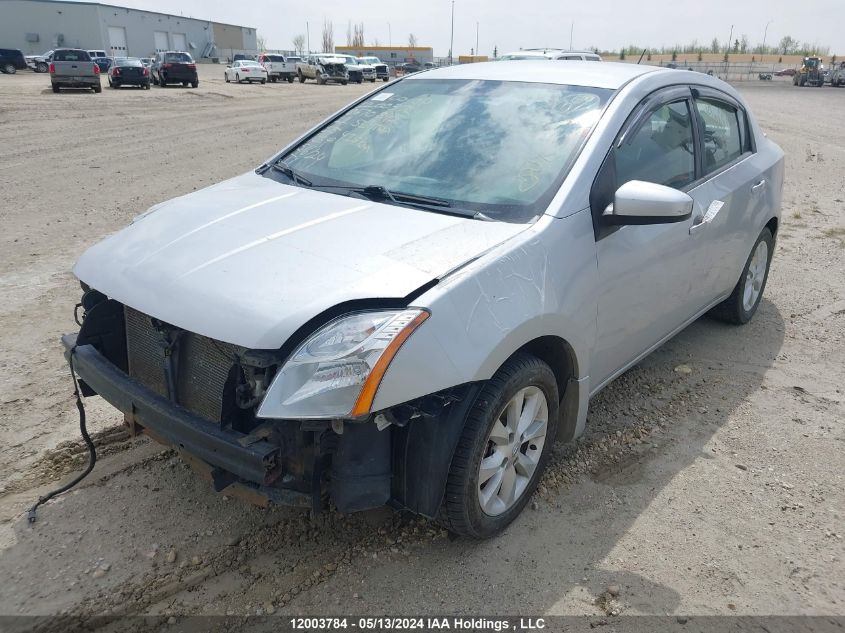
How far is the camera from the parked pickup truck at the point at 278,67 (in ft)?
132

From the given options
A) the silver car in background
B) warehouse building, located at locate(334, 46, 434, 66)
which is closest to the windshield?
the silver car in background

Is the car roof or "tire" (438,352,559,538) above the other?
the car roof

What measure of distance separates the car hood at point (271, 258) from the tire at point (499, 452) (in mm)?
506

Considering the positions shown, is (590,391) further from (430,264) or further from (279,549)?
(279,549)

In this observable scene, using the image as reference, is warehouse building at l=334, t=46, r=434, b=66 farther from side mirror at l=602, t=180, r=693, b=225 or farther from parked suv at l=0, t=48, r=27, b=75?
side mirror at l=602, t=180, r=693, b=225

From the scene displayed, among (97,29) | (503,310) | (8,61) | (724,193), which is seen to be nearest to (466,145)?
(503,310)

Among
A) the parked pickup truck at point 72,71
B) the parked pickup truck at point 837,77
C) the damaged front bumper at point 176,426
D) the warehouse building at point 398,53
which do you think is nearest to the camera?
the damaged front bumper at point 176,426

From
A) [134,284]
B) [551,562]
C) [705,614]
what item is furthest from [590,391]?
[134,284]

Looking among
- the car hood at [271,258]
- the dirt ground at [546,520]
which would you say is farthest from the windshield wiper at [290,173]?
the dirt ground at [546,520]

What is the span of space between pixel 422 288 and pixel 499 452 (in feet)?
2.61

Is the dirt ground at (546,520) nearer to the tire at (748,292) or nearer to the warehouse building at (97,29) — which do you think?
the tire at (748,292)

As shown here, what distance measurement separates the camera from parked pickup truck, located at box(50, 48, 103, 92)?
22625 mm

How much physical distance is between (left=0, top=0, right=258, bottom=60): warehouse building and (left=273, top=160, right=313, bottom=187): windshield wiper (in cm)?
7368

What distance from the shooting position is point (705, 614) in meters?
2.47
